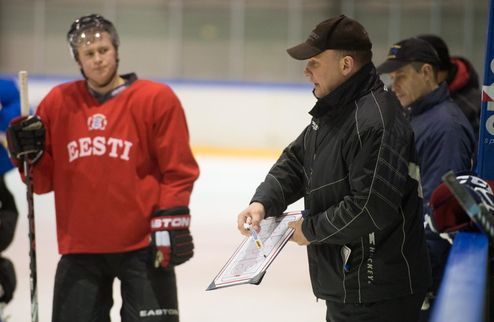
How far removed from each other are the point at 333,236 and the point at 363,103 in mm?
355

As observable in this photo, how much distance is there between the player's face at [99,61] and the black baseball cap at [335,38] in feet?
3.01

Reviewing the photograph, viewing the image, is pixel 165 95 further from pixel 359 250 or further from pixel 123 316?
pixel 359 250

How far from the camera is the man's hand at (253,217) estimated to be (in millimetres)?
2302

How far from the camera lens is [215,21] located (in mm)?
12438

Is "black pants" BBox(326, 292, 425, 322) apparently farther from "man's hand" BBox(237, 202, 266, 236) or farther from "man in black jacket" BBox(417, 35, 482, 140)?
"man in black jacket" BBox(417, 35, 482, 140)

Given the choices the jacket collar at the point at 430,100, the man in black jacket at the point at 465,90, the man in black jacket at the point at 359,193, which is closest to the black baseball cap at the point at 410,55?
the jacket collar at the point at 430,100

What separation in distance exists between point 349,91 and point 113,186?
1.01m

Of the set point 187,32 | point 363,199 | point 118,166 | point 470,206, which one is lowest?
point 187,32

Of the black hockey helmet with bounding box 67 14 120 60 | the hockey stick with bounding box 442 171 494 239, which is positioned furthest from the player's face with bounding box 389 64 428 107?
the hockey stick with bounding box 442 171 494 239

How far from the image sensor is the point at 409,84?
316 cm

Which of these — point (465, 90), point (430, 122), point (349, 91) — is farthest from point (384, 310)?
point (465, 90)

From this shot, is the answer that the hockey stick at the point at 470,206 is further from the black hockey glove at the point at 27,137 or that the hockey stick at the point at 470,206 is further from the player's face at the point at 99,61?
the black hockey glove at the point at 27,137

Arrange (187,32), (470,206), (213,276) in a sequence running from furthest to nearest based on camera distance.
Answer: (187,32)
(213,276)
(470,206)

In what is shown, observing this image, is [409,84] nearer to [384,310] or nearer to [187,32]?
[384,310]
